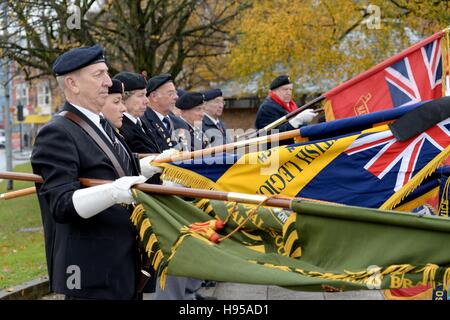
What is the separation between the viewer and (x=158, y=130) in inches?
275

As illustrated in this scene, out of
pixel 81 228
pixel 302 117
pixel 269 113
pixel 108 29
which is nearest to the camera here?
pixel 81 228

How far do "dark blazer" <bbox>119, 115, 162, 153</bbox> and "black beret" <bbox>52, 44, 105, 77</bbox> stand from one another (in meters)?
2.22

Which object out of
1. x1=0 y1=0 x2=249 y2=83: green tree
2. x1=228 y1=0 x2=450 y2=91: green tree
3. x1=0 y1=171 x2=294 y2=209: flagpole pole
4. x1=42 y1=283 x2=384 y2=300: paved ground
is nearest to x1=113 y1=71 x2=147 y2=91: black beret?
x1=42 y1=283 x2=384 y2=300: paved ground

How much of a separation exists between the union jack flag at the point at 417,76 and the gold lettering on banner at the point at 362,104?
9.4 inches

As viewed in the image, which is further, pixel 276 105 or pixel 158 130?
pixel 276 105

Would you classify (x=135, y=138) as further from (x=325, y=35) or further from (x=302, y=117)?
(x=325, y=35)

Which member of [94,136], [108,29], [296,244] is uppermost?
[108,29]

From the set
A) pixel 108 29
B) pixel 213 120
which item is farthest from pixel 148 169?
pixel 108 29

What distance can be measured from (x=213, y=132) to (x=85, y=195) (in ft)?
18.6

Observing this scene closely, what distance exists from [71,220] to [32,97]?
205ft

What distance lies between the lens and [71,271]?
3660 mm

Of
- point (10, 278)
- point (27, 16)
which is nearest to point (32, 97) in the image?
point (27, 16)

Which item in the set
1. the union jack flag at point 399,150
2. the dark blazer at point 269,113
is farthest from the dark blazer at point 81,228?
Result: the dark blazer at point 269,113
